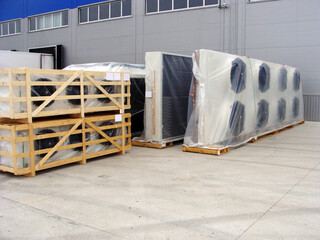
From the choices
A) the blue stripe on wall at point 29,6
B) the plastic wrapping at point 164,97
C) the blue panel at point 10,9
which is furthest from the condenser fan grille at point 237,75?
the blue panel at point 10,9

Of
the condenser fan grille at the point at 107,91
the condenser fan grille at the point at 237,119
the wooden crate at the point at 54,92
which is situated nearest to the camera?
the wooden crate at the point at 54,92

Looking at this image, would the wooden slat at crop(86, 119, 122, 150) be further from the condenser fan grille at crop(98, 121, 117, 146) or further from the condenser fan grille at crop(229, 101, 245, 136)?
the condenser fan grille at crop(229, 101, 245, 136)

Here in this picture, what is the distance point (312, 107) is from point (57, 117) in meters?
11.4

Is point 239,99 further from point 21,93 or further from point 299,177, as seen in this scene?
point 21,93

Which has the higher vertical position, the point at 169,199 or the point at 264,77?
the point at 264,77

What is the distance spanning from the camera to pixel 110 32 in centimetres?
2044

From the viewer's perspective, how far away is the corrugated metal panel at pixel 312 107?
1468 centimetres

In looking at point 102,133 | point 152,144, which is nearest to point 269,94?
point 152,144

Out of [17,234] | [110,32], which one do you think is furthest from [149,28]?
[17,234]

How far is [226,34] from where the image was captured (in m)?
16.2

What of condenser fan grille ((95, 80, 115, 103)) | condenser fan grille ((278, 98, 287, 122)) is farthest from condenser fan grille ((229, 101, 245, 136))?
condenser fan grille ((278, 98, 287, 122))

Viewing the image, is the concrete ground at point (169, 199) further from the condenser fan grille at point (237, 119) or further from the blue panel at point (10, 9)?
the blue panel at point (10, 9)

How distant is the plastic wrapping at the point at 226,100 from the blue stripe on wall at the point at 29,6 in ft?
45.3

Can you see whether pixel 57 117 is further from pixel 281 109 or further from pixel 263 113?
pixel 281 109
